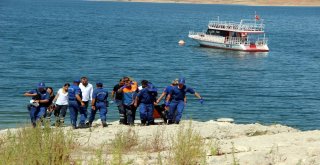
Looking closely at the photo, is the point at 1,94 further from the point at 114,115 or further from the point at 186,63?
the point at 186,63

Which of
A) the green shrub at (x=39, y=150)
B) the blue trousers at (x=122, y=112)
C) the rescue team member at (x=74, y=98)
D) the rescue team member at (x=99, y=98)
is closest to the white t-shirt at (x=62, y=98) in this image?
the rescue team member at (x=74, y=98)

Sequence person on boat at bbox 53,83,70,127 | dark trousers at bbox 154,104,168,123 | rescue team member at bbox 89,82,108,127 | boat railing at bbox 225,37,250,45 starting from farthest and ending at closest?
boat railing at bbox 225,37,250,45 → dark trousers at bbox 154,104,168,123 → person on boat at bbox 53,83,70,127 → rescue team member at bbox 89,82,108,127

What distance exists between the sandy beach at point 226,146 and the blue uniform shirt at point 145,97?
2.43ft

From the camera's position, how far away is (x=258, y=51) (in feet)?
209

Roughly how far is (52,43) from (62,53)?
32.7ft

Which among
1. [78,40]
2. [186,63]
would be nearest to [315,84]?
[186,63]

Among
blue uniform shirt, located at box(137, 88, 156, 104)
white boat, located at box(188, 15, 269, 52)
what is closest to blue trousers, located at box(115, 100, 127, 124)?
blue uniform shirt, located at box(137, 88, 156, 104)

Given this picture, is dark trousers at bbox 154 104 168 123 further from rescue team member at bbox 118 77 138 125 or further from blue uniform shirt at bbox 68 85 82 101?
blue uniform shirt at bbox 68 85 82 101

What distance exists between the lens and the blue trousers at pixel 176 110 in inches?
612

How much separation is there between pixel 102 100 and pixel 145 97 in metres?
1.09

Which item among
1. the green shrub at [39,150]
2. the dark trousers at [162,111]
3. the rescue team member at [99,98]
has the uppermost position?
the green shrub at [39,150]

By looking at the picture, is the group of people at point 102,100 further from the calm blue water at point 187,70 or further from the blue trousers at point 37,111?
the calm blue water at point 187,70

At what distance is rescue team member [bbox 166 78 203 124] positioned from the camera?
1531 cm

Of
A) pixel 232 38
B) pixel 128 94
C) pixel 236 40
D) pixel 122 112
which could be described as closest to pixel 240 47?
pixel 236 40
